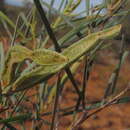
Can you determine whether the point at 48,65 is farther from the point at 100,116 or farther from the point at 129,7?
the point at 100,116

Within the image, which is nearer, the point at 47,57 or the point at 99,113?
the point at 47,57

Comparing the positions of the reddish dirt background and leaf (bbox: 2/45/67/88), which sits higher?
leaf (bbox: 2/45/67/88)

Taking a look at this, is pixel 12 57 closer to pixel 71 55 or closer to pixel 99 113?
pixel 71 55

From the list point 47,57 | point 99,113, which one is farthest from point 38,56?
point 99,113

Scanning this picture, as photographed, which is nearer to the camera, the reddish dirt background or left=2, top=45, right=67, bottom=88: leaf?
left=2, top=45, right=67, bottom=88: leaf

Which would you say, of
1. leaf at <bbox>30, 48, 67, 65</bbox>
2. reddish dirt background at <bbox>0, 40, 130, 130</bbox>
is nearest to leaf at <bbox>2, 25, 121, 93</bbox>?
leaf at <bbox>30, 48, 67, 65</bbox>

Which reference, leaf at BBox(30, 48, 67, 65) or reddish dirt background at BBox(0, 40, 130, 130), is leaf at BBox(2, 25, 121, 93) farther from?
reddish dirt background at BBox(0, 40, 130, 130)

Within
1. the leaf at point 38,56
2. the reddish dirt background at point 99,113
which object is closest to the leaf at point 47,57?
the leaf at point 38,56

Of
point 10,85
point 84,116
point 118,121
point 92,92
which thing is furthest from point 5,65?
point 92,92
